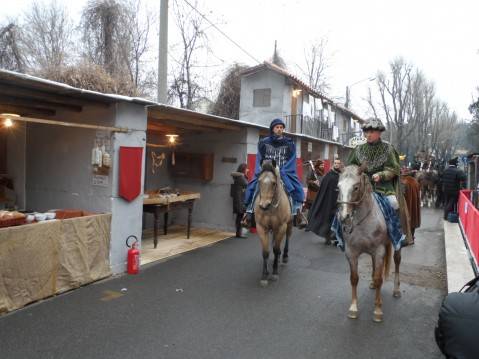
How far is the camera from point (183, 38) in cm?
2059

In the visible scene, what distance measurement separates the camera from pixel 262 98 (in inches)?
902

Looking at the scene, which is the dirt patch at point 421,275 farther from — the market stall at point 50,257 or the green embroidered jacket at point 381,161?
the market stall at point 50,257

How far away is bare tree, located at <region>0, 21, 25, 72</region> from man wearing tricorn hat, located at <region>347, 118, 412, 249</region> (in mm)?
15755

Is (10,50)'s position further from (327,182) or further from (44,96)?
(327,182)

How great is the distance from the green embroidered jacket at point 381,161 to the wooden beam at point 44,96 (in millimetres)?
4027

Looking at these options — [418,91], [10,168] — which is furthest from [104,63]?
[418,91]

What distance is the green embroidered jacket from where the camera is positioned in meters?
5.13

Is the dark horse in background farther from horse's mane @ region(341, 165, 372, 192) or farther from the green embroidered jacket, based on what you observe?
horse's mane @ region(341, 165, 372, 192)

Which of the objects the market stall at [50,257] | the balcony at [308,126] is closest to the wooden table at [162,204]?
the market stall at [50,257]

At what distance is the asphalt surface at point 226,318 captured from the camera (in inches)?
161

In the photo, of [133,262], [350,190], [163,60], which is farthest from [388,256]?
[163,60]

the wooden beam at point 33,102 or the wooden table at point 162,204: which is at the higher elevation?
the wooden beam at point 33,102

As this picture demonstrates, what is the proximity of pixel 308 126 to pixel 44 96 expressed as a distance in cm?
1971

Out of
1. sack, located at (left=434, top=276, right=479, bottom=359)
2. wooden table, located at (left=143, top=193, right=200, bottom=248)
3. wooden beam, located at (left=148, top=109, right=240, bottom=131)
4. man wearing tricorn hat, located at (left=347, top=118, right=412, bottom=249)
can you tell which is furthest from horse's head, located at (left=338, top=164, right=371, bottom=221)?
wooden table, located at (left=143, top=193, right=200, bottom=248)
